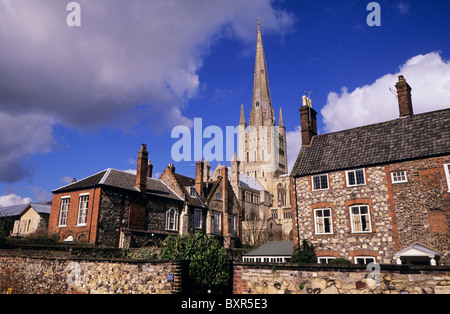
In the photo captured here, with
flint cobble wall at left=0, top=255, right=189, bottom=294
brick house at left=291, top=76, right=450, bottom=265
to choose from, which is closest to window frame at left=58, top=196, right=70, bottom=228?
flint cobble wall at left=0, top=255, right=189, bottom=294

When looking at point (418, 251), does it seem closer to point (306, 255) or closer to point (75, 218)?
point (306, 255)

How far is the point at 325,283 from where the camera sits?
29.6ft

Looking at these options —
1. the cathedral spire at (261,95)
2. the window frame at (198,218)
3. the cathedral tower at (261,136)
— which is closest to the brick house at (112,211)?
the window frame at (198,218)

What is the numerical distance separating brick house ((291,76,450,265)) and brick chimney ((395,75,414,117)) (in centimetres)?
7

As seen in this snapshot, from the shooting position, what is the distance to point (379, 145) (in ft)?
77.1

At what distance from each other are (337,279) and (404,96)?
20.5m

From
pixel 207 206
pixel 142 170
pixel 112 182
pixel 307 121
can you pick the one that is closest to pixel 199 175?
pixel 207 206

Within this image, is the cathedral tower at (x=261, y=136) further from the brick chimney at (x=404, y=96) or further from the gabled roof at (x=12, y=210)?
the brick chimney at (x=404, y=96)
